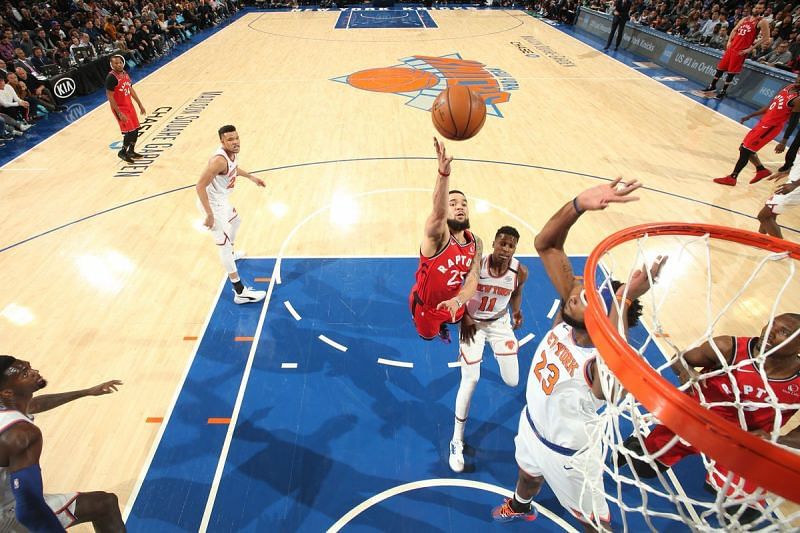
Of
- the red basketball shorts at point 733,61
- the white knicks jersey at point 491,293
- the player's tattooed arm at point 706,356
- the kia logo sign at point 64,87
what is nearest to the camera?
the player's tattooed arm at point 706,356

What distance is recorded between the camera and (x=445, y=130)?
4148 mm

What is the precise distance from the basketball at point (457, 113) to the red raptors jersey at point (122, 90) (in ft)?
21.0

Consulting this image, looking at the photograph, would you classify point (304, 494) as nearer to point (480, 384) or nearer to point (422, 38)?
point (480, 384)

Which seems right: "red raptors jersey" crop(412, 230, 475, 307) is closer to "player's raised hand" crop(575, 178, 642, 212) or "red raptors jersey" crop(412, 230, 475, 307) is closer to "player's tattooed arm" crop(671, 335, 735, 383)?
"player's raised hand" crop(575, 178, 642, 212)

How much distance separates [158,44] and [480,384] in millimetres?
16884

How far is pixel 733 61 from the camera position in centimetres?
1065

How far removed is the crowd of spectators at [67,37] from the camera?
389 inches

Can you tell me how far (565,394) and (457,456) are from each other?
1.42 meters

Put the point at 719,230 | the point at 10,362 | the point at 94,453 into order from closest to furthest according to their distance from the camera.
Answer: the point at 719,230, the point at 10,362, the point at 94,453

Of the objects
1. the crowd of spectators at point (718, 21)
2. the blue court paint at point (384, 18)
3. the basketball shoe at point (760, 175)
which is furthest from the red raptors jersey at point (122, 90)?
the crowd of spectators at point (718, 21)

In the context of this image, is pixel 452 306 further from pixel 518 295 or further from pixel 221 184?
pixel 221 184

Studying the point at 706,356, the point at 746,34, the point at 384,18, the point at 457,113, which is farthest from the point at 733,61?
the point at 384,18

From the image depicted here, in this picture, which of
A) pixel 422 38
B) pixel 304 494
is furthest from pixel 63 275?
pixel 422 38

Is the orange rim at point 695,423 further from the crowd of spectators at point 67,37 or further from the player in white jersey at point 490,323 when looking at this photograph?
the crowd of spectators at point 67,37
